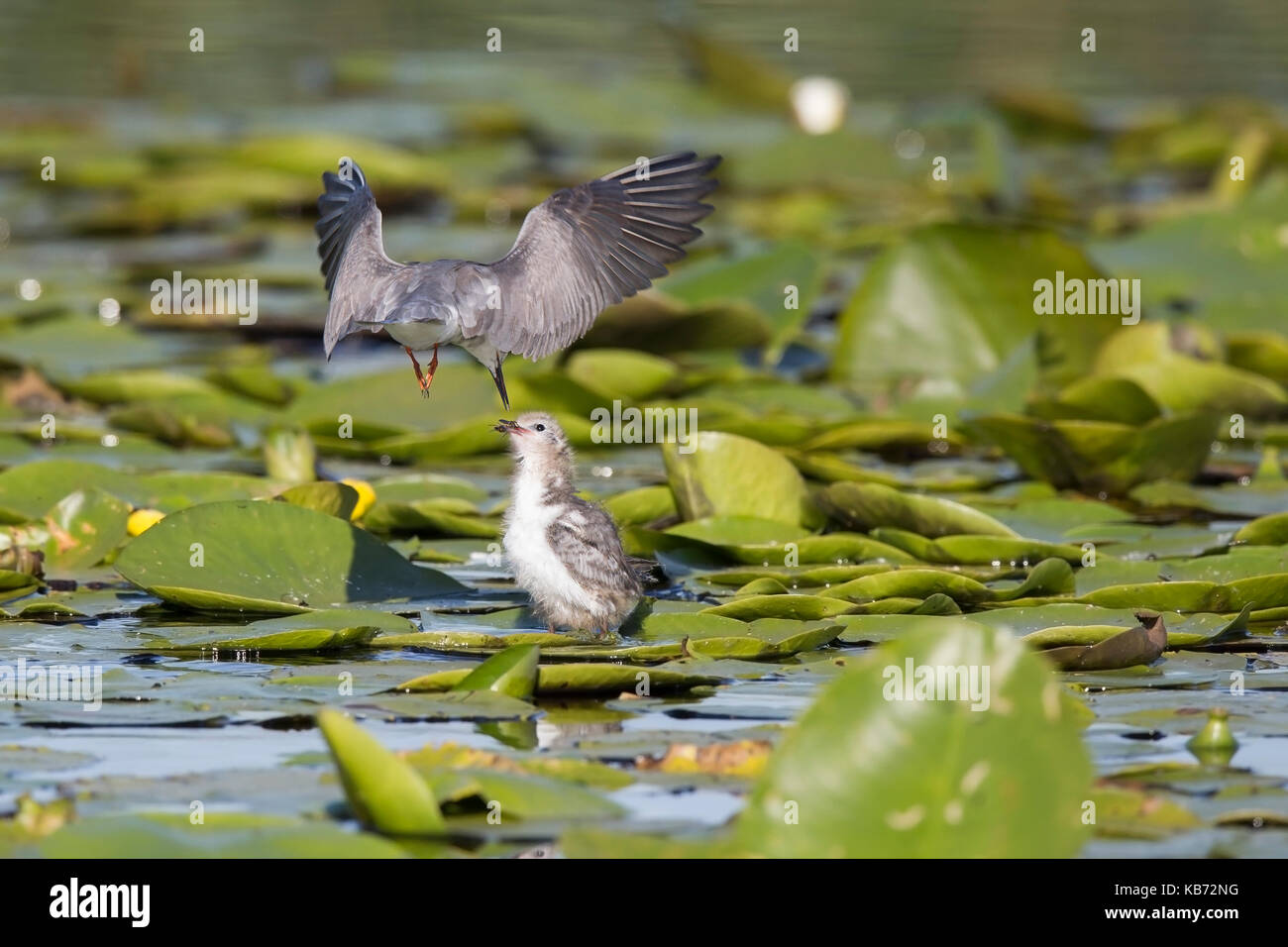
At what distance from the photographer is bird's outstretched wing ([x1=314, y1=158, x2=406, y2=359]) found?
5.29m

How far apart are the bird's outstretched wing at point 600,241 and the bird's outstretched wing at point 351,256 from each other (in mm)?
370

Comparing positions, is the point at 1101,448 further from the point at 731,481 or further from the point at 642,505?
the point at 642,505

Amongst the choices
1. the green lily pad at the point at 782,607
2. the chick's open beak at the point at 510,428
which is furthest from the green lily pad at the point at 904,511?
the chick's open beak at the point at 510,428

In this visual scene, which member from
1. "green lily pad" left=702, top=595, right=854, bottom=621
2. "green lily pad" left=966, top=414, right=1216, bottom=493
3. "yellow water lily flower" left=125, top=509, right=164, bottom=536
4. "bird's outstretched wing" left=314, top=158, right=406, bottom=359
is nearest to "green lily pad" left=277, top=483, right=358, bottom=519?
"yellow water lily flower" left=125, top=509, right=164, bottom=536

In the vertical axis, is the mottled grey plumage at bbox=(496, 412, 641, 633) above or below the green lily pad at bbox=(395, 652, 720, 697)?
above

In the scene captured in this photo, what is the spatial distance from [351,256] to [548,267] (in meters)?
0.59

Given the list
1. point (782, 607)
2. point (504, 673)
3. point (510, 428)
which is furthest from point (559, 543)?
point (504, 673)

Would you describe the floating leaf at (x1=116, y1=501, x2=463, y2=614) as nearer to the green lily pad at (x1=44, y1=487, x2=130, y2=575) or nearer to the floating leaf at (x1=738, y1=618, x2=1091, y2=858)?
the green lily pad at (x1=44, y1=487, x2=130, y2=575)

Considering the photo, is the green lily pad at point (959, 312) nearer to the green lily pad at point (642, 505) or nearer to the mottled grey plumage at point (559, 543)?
the green lily pad at point (642, 505)

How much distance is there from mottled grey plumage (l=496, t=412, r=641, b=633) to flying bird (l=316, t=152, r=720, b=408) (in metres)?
0.58

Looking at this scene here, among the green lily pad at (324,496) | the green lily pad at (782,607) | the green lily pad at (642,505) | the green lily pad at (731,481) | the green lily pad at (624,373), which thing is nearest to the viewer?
the green lily pad at (782,607)

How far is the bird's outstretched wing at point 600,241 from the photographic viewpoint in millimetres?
5566

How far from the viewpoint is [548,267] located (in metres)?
5.61
